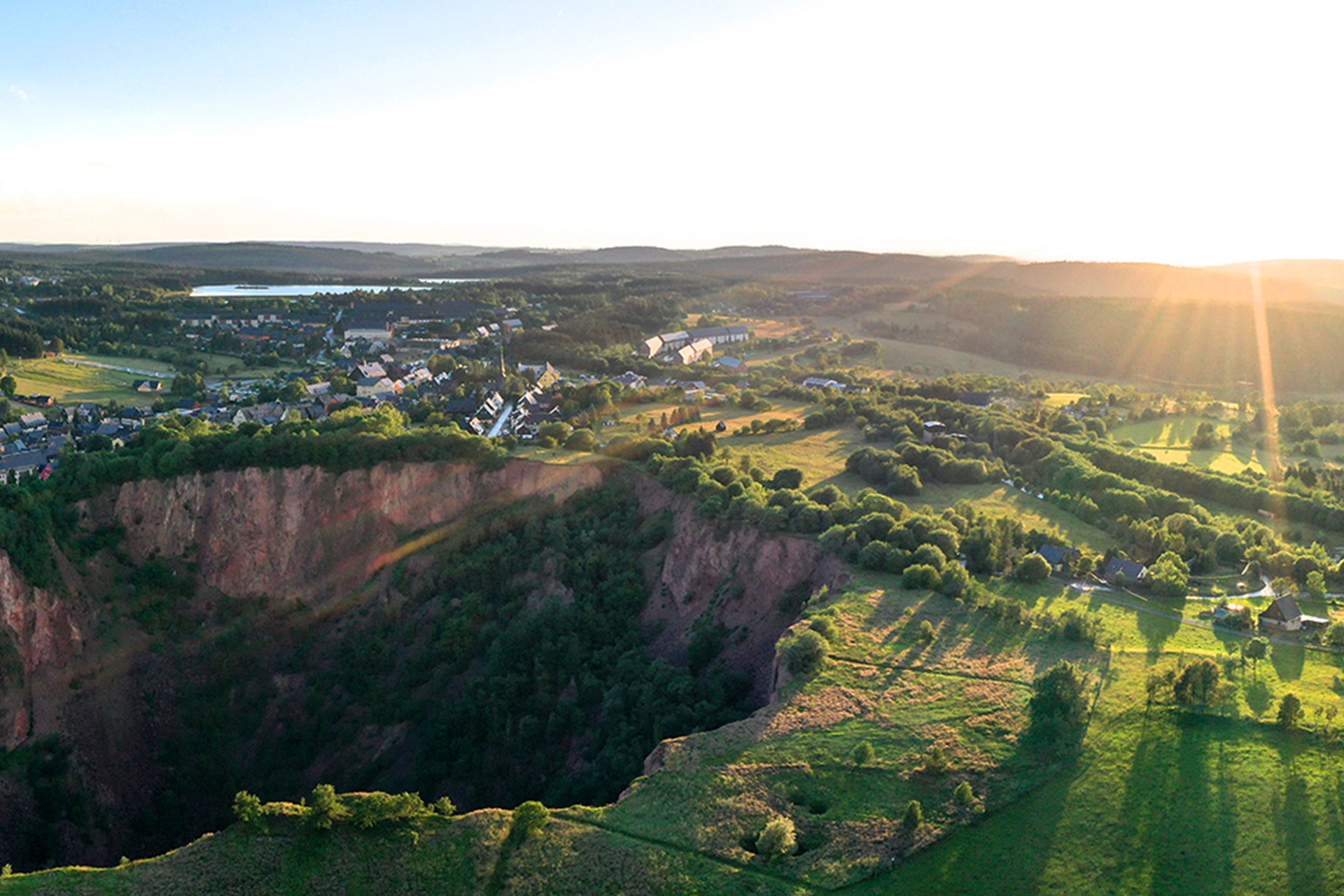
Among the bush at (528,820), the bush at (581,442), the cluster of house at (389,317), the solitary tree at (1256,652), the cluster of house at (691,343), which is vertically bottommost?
the bush at (528,820)

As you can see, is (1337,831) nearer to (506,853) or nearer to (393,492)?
(506,853)

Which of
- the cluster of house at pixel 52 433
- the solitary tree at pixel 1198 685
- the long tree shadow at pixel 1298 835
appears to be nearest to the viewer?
the long tree shadow at pixel 1298 835

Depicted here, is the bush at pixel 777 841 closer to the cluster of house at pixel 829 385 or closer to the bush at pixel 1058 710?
the bush at pixel 1058 710

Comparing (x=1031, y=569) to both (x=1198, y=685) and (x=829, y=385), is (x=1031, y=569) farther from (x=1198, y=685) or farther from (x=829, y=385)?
(x=829, y=385)

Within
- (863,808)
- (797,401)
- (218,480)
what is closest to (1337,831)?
(863,808)

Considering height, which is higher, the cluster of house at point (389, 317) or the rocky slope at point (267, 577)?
the cluster of house at point (389, 317)

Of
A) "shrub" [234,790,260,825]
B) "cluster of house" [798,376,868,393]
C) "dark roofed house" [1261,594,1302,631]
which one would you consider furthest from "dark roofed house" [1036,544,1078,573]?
"cluster of house" [798,376,868,393]

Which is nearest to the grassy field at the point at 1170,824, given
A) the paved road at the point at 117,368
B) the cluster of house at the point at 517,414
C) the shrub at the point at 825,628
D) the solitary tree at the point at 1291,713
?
the solitary tree at the point at 1291,713

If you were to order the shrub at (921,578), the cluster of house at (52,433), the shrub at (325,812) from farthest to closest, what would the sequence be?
1. the cluster of house at (52,433)
2. the shrub at (921,578)
3. the shrub at (325,812)
